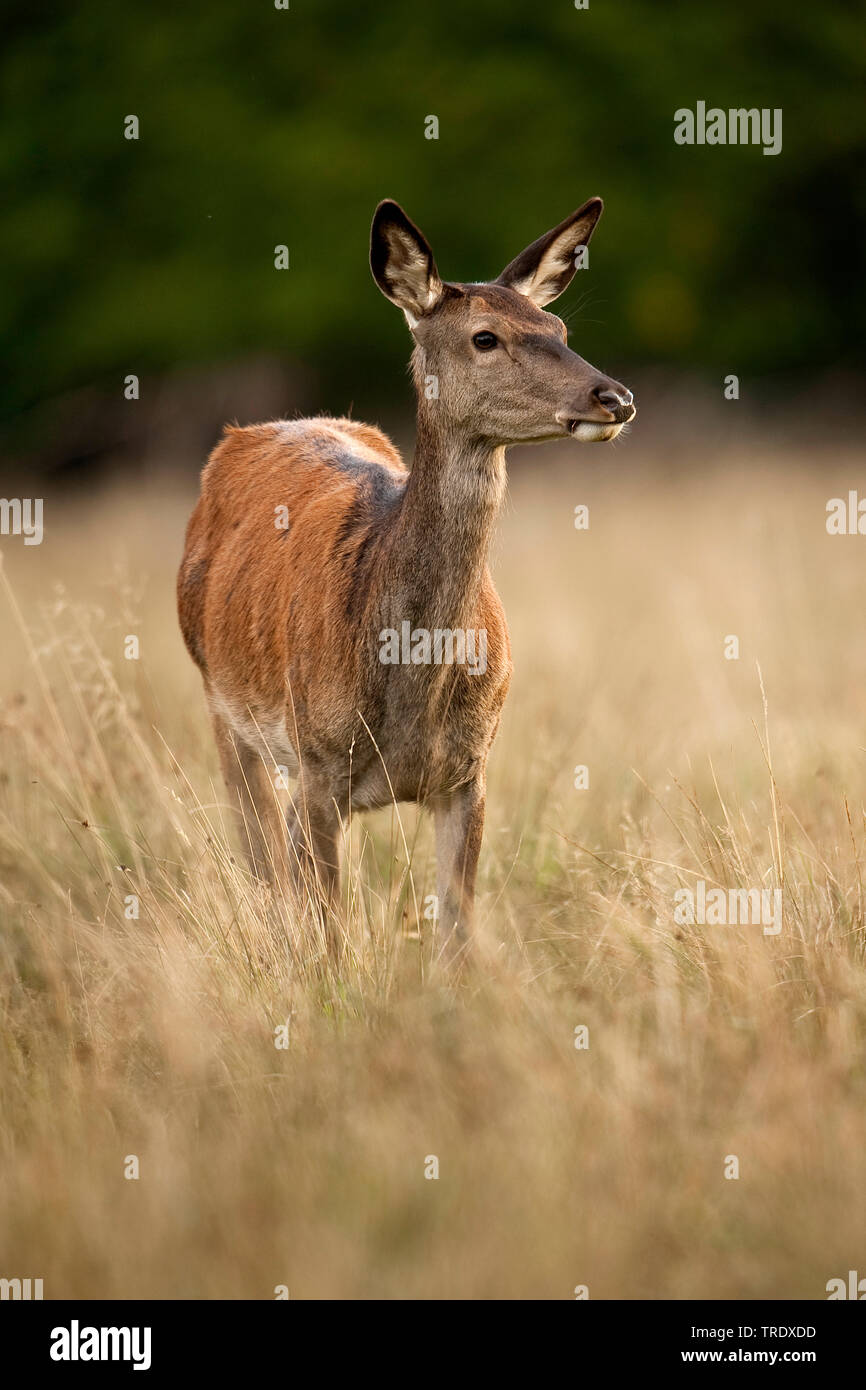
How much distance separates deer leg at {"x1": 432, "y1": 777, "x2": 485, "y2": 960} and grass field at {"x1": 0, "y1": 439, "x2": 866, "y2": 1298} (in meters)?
0.13

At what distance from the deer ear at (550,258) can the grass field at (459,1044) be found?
5.55ft

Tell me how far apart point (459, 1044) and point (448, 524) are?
1588 millimetres

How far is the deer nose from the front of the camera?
15.0 ft

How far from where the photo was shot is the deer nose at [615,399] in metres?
4.56

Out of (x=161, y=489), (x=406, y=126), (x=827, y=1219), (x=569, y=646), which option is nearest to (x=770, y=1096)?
(x=827, y=1219)

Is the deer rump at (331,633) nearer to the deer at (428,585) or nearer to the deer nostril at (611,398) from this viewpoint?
the deer at (428,585)

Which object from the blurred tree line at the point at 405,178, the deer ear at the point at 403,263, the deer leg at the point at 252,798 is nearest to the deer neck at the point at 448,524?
the deer ear at the point at 403,263

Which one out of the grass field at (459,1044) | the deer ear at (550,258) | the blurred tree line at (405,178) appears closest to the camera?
the grass field at (459,1044)

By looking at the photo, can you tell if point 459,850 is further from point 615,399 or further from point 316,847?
point 615,399

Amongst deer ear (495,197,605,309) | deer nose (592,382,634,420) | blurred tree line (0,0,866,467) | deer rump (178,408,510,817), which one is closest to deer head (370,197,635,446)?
deer nose (592,382,634,420)

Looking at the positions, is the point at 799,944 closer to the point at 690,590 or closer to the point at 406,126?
the point at 690,590

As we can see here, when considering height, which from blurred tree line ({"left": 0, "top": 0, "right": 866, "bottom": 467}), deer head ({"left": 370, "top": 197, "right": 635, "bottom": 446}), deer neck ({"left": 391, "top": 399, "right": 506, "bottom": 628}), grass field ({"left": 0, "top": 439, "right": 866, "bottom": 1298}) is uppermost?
blurred tree line ({"left": 0, "top": 0, "right": 866, "bottom": 467})

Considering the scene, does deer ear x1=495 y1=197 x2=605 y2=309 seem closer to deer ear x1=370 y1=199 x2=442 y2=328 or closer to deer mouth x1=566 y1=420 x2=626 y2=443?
deer ear x1=370 y1=199 x2=442 y2=328
